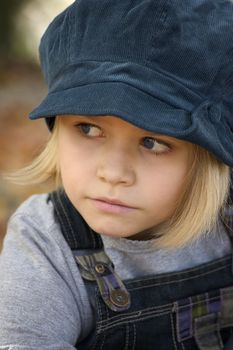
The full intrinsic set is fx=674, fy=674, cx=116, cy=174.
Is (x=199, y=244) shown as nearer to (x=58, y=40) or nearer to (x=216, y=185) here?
(x=216, y=185)

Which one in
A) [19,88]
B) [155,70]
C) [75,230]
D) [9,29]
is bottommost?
[75,230]

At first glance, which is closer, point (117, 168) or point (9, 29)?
point (117, 168)

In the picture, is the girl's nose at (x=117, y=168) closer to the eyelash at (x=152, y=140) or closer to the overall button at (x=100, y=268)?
the eyelash at (x=152, y=140)

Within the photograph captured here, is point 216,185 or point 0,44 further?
point 0,44

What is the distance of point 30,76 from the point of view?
3512 millimetres

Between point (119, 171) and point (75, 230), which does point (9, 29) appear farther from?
point (119, 171)

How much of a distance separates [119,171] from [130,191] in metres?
0.04

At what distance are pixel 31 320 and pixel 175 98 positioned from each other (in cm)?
43

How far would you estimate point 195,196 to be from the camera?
1184mm

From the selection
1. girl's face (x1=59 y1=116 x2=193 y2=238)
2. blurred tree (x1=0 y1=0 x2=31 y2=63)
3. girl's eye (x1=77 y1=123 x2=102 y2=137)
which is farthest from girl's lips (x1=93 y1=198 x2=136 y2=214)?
blurred tree (x1=0 y1=0 x2=31 y2=63)

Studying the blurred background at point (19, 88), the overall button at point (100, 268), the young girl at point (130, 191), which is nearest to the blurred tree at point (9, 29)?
the blurred background at point (19, 88)

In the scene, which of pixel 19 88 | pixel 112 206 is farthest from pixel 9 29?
pixel 112 206

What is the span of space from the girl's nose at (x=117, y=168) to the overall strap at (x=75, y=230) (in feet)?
0.70

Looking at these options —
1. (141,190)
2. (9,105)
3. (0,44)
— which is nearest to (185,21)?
(141,190)
